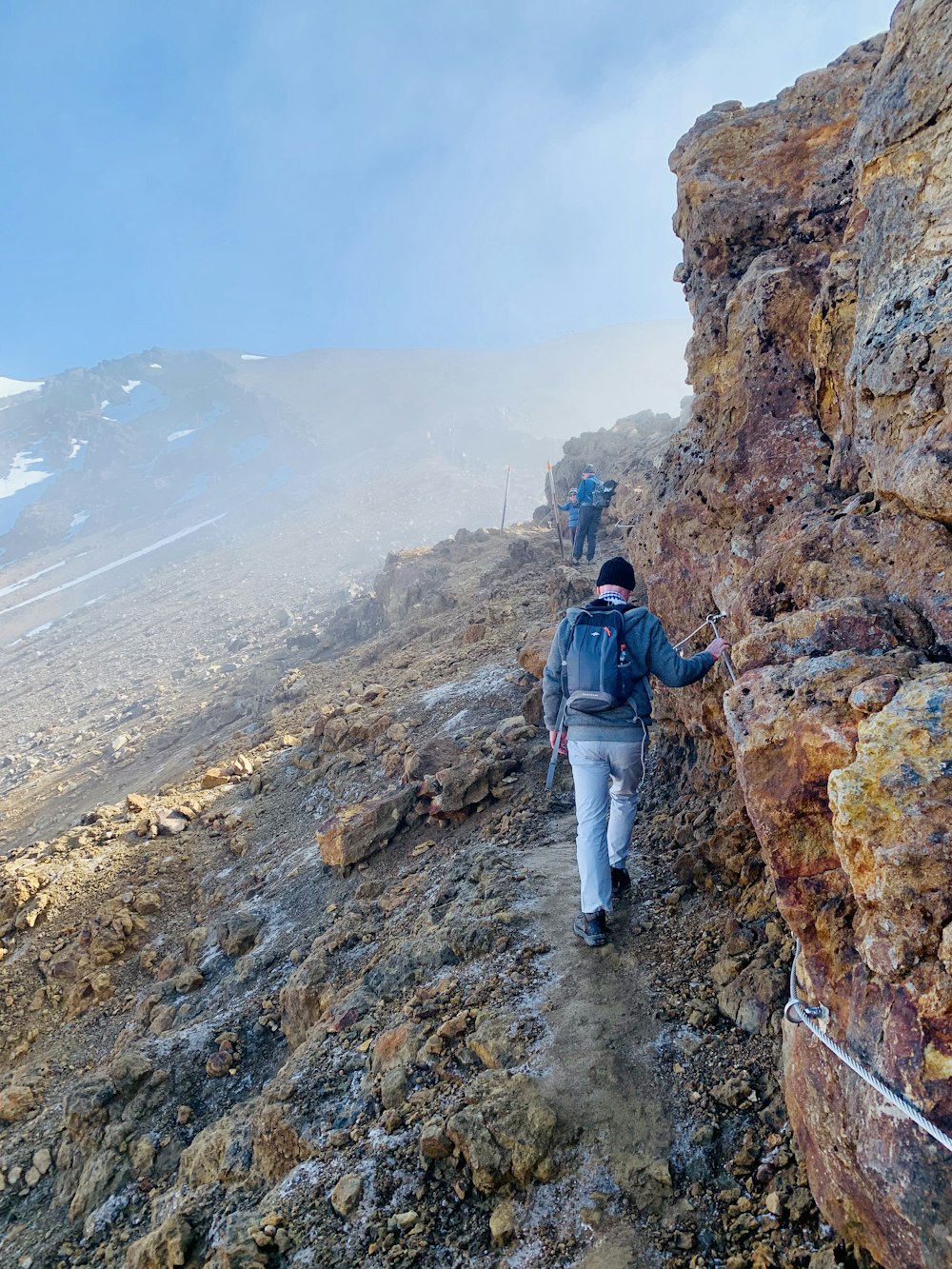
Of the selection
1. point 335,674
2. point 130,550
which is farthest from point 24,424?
point 335,674

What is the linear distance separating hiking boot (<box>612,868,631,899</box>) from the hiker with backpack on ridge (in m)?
10.2

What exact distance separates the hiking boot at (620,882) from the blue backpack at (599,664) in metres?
1.20

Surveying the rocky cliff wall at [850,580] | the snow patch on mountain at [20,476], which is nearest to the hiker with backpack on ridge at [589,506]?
the rocky cliff wall at [850,580]

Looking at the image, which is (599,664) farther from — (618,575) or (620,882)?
(620,882)

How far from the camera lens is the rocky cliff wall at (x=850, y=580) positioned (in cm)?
192

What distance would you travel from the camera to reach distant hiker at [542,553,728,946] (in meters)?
3.97

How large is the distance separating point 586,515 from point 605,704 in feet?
34.6

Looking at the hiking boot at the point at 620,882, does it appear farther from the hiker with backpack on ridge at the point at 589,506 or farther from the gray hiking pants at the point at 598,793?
the hiker with backpack on ridge at the point at 589,506

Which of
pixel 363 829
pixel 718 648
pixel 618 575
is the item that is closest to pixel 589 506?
pixel 363 829

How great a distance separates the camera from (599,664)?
13.0 ft

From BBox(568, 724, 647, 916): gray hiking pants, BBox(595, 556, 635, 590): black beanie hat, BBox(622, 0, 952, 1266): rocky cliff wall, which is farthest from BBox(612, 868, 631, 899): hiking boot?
BBox(595, 556, 635, 590): black beanie hat

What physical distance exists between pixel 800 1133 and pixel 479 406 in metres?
112

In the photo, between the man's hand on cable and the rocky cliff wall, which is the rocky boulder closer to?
the rocky cliff wall

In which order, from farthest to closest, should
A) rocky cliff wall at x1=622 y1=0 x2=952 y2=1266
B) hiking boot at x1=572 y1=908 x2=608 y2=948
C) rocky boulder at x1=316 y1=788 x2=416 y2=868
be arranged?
rocky boulder at x1=316 y1=788 x2=416 y2=868 < hiking boot at x1=572 y1=908 x2=608 y2=948 < rocky cliff wall at x1=622 y1=0 x2=952 y2=1266
